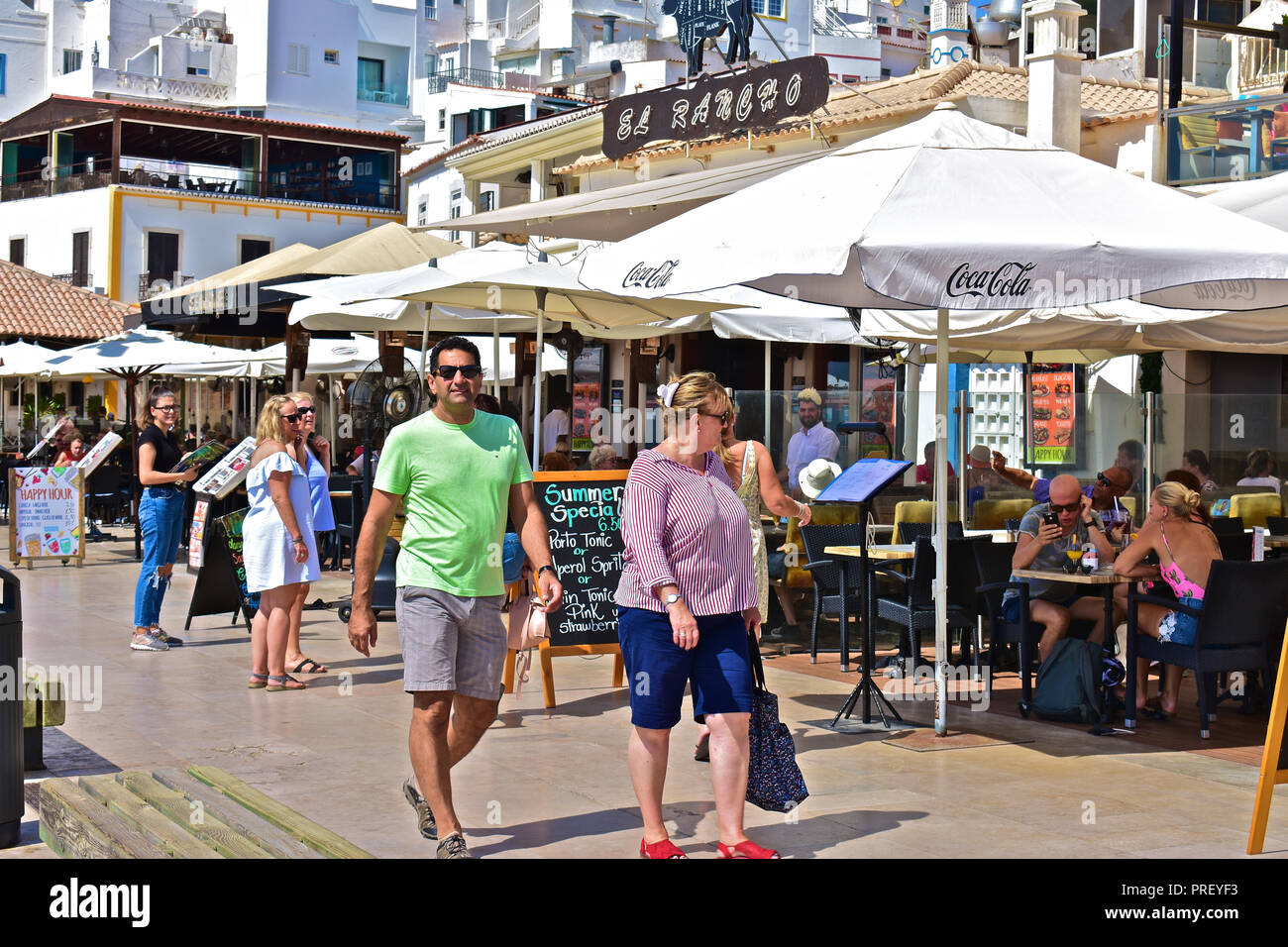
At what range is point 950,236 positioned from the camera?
274 inches

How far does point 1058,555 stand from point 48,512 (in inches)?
481

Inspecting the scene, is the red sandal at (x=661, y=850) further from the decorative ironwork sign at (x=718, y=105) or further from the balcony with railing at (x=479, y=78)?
the balcony with railing at (x=479, y=78)

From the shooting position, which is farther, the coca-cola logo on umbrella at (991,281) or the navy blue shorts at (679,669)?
the coca-cola logo on umbrella at (991,281)

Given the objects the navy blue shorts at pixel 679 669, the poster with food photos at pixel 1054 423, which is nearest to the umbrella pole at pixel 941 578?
the navy blue shorts at pixel 679 669

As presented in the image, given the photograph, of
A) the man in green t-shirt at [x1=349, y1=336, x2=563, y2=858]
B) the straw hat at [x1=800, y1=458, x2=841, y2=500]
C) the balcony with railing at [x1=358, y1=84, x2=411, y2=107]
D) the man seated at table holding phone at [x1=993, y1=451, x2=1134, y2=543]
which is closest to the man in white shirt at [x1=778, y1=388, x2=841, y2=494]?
the straw hat at [x1=800, y1=458, x2=841, y2=500]

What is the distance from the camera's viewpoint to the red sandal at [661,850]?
17.8 ft

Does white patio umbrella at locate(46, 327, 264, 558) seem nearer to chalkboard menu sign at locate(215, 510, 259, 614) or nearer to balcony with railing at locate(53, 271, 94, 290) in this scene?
chalkboard menu sign at locate(215, 510, 259, 614)

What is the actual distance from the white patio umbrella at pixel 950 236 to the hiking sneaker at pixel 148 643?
4.70m

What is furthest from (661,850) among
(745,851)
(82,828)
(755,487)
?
(755,487)

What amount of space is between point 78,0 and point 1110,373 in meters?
56.2

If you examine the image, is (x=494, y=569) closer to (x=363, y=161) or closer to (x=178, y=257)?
(x=178, y=257)

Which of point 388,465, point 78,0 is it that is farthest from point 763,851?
point 78,0

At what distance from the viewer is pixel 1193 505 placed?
27.7 feet

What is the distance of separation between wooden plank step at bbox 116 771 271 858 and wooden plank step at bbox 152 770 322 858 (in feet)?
0.09
